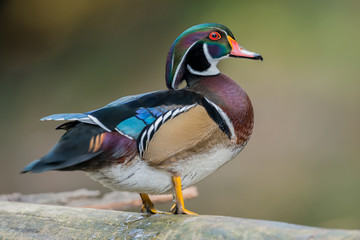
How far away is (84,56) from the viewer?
9.18 ft

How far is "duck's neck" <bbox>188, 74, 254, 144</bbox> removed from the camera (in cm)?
90

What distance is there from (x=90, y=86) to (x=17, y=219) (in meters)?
1.84

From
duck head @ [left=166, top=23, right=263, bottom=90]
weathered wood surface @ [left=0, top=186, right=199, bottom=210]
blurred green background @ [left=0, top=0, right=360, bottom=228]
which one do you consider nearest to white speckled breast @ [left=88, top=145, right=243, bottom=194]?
duck head @ [left=166, top=23, right=263, bottom=90]

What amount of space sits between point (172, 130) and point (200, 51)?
0.17 m

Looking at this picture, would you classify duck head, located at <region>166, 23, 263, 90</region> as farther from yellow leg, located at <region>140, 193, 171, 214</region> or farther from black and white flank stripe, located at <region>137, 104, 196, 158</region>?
yellow leg, located at <region>140, 193, 171, 214</region>

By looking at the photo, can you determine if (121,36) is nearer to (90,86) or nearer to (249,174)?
(90,86)

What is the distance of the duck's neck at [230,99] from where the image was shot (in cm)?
90

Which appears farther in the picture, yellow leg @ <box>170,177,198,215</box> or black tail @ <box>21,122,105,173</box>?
yellow leg @ <box>170,177,198,215</box>

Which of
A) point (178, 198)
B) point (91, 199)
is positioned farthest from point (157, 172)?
point (91, 199)

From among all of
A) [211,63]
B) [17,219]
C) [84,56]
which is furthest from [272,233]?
[84,56]

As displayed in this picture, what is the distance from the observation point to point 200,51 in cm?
94

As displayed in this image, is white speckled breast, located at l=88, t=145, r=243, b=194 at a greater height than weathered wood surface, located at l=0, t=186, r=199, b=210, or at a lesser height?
greater

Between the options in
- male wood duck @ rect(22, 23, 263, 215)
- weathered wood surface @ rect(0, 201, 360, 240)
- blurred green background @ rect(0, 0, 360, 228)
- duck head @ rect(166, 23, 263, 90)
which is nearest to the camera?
weathered wood surface @ rect(0, 201, 360, 240)

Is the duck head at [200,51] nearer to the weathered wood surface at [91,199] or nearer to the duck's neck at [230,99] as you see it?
the duck's neck at [230,99]
